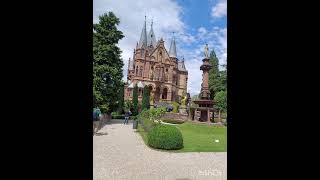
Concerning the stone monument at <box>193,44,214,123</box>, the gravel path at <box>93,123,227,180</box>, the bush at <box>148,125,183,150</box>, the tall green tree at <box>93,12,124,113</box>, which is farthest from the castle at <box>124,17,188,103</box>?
the gravel path at <box>93,123,227,180</box>

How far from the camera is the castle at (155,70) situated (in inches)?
2603

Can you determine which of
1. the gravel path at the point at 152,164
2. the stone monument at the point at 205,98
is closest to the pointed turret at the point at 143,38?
the stone monument at the point at 205,98

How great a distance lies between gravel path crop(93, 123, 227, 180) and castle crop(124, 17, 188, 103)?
161 feet

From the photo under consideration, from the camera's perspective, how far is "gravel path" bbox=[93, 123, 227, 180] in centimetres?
906

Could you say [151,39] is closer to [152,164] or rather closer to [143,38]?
[143,38]

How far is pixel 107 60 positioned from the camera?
1122 inches

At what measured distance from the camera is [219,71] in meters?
65.5

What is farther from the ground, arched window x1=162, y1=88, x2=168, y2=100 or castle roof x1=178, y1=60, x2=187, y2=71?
castle roof x1=178, y1=60, x2=187, y2=71

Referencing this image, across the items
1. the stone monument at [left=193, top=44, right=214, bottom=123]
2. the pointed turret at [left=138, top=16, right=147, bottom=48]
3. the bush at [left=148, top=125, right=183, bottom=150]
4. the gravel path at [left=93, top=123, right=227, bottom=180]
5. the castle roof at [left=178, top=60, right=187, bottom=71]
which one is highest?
the pointed turret at [left=138, top=16, right=147, bottom=48]

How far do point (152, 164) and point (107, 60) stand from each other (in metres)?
19.5

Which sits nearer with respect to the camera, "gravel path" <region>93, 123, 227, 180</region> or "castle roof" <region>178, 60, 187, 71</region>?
"gravel path" <region>93, 123, 227, 180</region>

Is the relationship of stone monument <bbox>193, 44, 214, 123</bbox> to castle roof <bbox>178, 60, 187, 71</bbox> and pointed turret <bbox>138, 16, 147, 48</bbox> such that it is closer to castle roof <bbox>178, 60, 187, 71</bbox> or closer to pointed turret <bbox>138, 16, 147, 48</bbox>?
pointed turret <bbox>138, 16, 147, 48</bbox>
